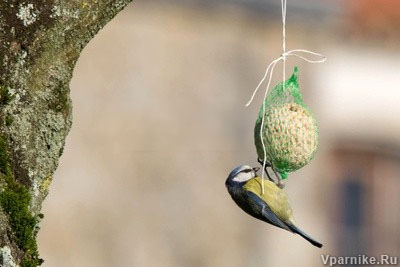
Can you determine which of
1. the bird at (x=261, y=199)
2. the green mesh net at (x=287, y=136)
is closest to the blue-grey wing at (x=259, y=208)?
the bird at (x=261, y=199)

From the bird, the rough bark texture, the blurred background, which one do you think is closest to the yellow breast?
the bird

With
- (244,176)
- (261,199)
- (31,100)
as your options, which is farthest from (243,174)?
(31,100)

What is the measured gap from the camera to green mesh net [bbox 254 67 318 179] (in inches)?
127

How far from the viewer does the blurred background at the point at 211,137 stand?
6410mm

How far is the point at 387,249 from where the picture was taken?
7828 mm

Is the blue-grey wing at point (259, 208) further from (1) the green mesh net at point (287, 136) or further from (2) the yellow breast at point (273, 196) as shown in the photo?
(1) the green mesh net at point (287, 136)

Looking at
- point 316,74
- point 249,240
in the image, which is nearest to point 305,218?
point 249,240

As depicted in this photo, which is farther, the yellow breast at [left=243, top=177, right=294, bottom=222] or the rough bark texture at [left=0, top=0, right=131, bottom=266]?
the yellow breast at [left=243, top=177, right=294, bottom=222]

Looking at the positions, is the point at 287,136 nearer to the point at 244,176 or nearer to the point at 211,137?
the point at 244,176

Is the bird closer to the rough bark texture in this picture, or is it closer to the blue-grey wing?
the blue-grey wing

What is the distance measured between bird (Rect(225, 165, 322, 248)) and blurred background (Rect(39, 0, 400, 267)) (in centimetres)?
316

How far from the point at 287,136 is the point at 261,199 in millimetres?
235

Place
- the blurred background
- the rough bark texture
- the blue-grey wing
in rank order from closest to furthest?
the rough bark texture → the blue-grey wing → the blurred background

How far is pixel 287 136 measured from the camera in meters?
3.21
